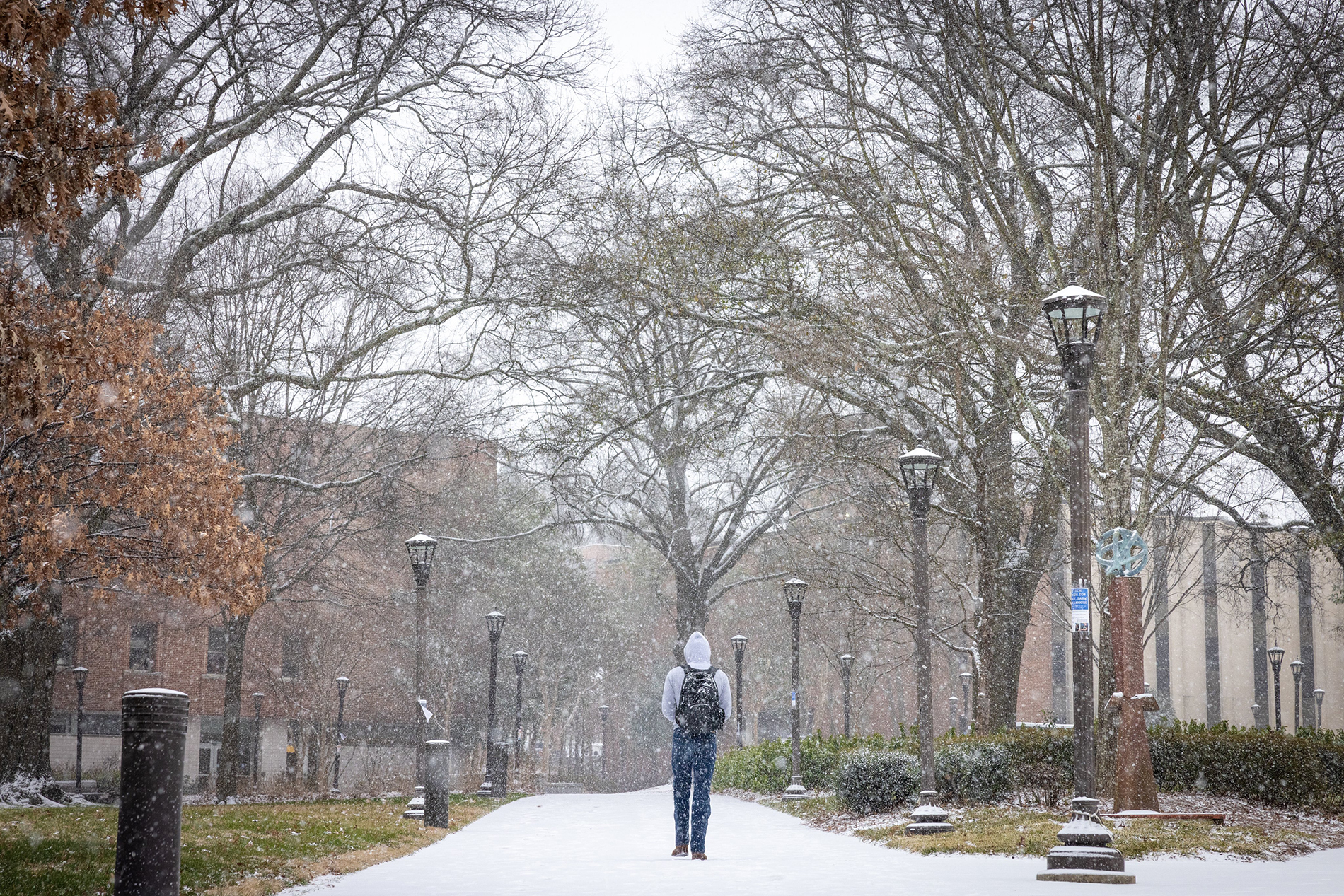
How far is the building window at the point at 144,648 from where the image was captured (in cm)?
4281

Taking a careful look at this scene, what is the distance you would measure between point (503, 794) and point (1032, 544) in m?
13.4

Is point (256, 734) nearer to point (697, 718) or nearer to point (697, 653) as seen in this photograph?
point (697, 718)

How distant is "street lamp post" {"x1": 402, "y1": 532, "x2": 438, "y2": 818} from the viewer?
15945 mm

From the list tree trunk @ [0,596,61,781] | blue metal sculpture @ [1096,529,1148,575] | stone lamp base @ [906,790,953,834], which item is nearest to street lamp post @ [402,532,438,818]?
tree trunk @ [0,596,61,781]

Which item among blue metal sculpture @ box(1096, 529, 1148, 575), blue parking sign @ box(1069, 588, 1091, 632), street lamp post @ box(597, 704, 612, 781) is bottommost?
street lamp post @ box(597, 704, 612, 781)

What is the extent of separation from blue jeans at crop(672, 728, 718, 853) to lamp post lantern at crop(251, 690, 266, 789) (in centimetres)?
2986

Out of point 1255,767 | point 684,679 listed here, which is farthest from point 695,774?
point 1255,767

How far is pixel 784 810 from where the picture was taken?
19.4 m

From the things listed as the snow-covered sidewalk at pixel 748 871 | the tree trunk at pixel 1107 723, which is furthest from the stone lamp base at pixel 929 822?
the tree trunk at pixel 1107 723

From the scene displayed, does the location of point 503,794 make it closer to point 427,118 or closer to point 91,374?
point 427,118

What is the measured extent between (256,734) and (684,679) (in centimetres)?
3268

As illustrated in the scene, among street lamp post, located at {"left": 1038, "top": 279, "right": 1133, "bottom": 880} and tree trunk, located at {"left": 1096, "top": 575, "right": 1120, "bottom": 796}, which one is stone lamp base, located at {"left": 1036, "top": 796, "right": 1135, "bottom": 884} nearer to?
street lamp post, located at {"left": 1038, "top": 279, "right": 1133, "bottom": 880}

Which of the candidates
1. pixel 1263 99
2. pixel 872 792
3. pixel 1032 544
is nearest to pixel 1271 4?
pixel 1263 99

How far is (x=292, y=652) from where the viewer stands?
143 ft
